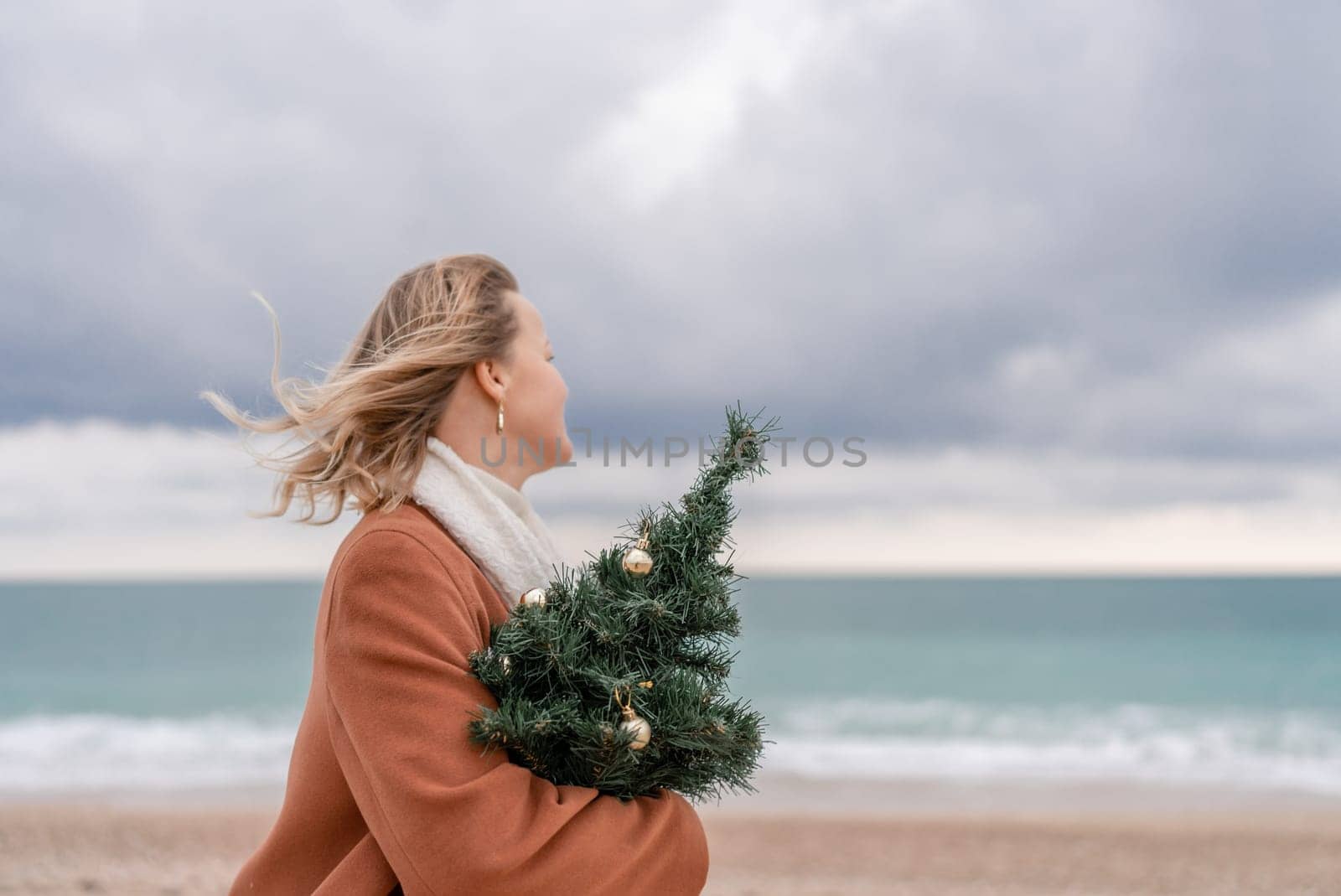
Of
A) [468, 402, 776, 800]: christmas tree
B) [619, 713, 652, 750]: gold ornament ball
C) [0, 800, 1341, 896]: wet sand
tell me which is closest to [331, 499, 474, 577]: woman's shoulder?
[468, 402, 776, 800]: christmas tree

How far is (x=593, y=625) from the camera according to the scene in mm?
1602

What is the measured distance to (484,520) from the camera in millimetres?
1772

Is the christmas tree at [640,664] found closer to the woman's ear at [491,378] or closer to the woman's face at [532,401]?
the woman's face at [532,401]

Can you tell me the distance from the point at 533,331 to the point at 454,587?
517 mm

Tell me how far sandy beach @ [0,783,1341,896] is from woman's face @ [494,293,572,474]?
21.3 feet

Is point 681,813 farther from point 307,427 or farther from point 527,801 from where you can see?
point 307,427

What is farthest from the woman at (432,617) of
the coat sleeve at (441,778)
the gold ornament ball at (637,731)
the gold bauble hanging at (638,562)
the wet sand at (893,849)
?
the wet sand at (893,849)

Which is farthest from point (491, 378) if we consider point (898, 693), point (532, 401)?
point (898, 693)

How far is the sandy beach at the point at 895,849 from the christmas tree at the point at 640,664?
252 inches

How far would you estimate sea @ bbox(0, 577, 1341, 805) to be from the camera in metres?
13.1

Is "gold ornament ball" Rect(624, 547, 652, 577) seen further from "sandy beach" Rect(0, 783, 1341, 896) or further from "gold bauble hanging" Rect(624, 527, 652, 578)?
"sandy beach" Rect(0, 783, 1341, 896)

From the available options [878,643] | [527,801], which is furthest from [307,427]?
[878,643]

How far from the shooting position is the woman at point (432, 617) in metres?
1.46

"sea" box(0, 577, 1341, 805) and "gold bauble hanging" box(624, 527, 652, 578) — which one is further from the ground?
"sea" box(0, 577, 1341, 805)
